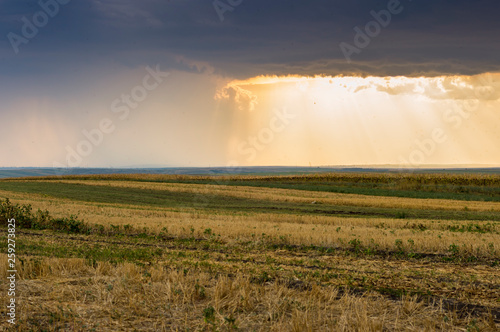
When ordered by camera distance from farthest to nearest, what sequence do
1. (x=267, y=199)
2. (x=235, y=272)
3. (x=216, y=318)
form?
(x=267, y=199)
(x=235, y=272)
(x=216, y=318)

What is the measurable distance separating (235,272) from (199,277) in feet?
7.61

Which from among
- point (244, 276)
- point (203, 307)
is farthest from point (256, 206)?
point (203, 307)

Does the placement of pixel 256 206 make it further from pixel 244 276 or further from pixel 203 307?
pixel 203 307

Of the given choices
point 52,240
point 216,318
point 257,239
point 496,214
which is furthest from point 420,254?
point 496,214

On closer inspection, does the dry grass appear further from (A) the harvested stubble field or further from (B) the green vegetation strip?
(B) the green vegetation strip

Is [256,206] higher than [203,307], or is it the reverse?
[203,307]

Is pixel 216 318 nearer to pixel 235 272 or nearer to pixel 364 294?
pixel 364 294

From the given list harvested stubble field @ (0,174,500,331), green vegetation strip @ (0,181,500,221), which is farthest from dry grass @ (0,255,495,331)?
green vegetation strip @ (0,181,500,221)

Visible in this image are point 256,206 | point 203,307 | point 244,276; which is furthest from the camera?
point 256,206

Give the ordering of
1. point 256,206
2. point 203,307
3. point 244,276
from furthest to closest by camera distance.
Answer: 1. point 256,206
2. point 244,276
3. point 203,307

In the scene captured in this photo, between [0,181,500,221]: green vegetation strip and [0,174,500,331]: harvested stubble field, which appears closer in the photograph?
[0,174,500,331]: harvested stubble field

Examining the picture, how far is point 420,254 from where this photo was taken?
19.3m

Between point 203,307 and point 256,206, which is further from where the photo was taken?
point 256,206

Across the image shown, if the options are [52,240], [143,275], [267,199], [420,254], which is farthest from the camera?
[267,199]
